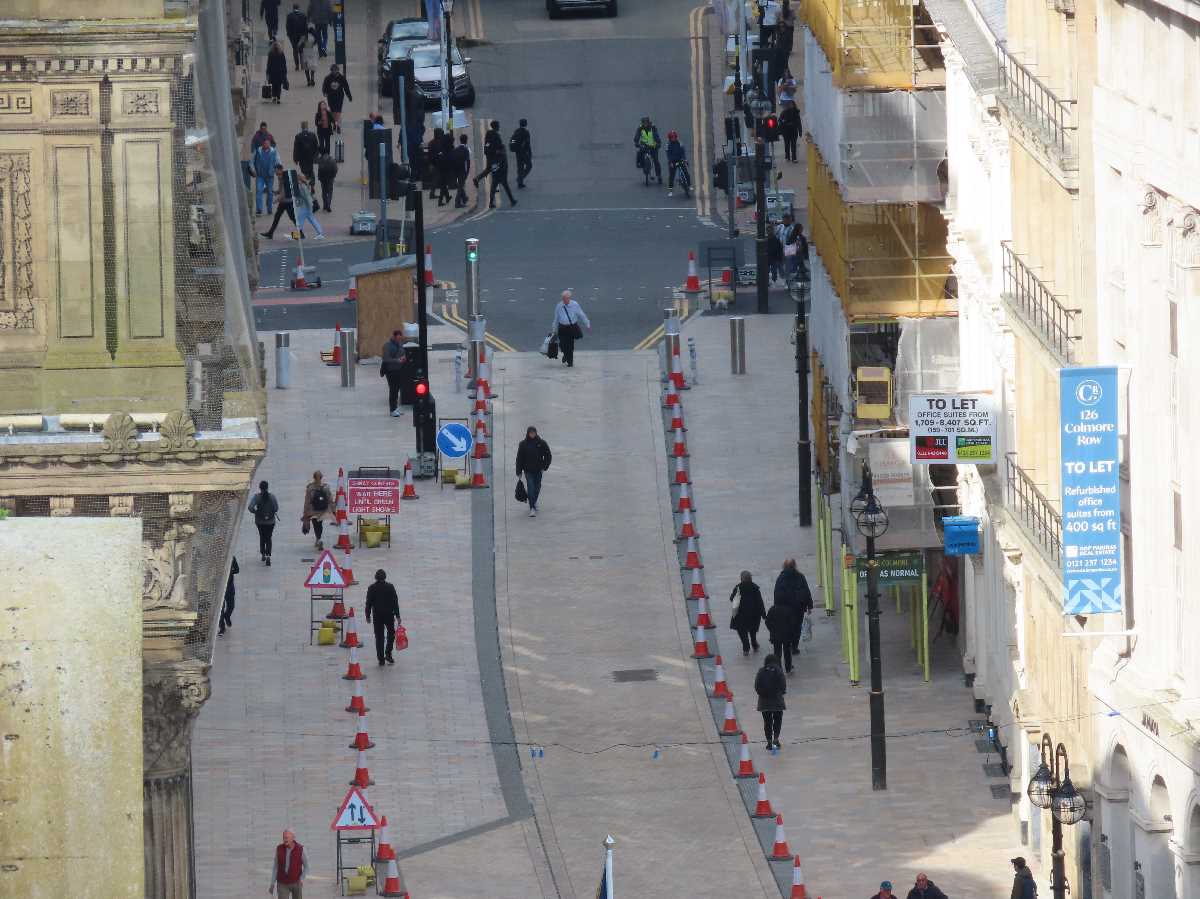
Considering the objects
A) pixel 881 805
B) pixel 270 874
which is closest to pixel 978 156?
pixel 881 805

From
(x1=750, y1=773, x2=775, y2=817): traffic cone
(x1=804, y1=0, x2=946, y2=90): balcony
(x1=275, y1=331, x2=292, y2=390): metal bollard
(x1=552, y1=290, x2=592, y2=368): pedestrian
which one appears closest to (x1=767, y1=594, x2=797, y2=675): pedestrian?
(x1=750, y1=773, x2=775, y2=817): traffic cone

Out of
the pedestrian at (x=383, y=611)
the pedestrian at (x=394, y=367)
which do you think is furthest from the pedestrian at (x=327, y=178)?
the pedestrian at (x=383, y=611)

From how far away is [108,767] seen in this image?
29203mm

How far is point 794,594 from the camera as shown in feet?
163

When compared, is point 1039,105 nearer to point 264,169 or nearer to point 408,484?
point 408,484

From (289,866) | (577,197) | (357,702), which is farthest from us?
(577,197)

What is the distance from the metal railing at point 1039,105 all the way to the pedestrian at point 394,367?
20695 millimetres

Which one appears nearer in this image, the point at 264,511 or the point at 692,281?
the point at 264,511

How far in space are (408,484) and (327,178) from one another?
20894 millimetres

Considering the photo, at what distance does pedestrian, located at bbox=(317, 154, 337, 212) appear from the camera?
255ft

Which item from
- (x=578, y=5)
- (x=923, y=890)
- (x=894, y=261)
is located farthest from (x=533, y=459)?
(x=578, y=5)

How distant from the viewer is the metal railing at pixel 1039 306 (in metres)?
38.7

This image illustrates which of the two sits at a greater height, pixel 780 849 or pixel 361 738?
pixel 361 738

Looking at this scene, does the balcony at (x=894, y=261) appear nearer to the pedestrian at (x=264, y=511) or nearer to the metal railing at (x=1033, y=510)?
the metal railing at (x=1033, y=510)
